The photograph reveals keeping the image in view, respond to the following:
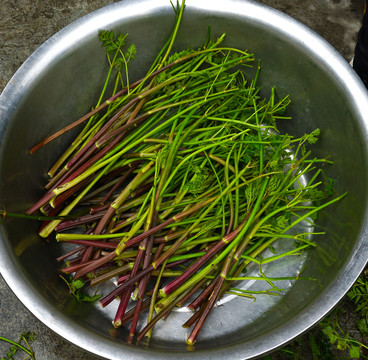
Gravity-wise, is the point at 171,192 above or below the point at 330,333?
above

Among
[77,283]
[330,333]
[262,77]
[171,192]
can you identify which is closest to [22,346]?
[77,283]

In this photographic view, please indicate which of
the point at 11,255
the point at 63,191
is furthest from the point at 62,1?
the point at 11,255

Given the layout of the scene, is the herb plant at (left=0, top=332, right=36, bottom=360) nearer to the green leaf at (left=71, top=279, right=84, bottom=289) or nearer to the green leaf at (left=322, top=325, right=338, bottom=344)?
the green leaf at (left=71, top=279, right=84, bottom=289)

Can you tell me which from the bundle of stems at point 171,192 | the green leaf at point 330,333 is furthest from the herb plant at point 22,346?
the green leaf at point 330,333

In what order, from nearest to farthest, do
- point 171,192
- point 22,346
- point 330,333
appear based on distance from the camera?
point 171,192
point 330,333
point 22,346

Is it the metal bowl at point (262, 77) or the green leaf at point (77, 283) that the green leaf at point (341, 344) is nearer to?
the metal bowl at point (262, 77)

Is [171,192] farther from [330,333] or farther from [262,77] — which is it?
[330,333]

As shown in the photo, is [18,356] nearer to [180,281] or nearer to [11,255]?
[11,255]
